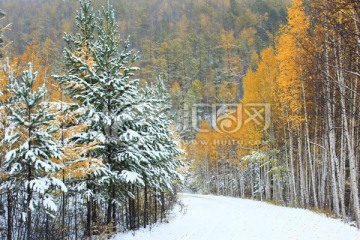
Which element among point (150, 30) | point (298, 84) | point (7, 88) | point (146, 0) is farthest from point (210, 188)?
point (146, 0)

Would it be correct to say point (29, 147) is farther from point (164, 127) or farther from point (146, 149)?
point (164, 127)

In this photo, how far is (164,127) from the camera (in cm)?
1388

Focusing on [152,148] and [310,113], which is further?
[310,113]

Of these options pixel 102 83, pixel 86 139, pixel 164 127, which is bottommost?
pixel 86 139

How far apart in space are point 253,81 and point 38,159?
20.6 metres

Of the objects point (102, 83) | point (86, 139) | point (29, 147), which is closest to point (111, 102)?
point (102, 83)

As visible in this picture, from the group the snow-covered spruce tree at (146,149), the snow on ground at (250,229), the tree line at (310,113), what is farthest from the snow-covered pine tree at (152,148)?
the tree line at (310,113)

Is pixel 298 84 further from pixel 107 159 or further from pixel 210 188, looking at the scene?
pixel 210 188

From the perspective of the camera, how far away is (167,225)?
1416 cm

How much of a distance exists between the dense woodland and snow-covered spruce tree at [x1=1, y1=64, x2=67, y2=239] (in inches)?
2.1

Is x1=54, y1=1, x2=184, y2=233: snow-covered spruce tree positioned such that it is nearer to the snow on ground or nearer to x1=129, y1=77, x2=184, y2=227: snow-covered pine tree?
x1=129, y1=77, x2=184, y2=227: snow-covered pine tree

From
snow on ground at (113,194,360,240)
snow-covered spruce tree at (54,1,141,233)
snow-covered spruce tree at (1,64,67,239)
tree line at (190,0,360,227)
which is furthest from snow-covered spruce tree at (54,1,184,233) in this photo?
tree line at (190,0,360,227)

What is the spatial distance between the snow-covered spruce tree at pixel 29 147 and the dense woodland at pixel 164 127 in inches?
2.1

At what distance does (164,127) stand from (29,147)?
7.52 metres
